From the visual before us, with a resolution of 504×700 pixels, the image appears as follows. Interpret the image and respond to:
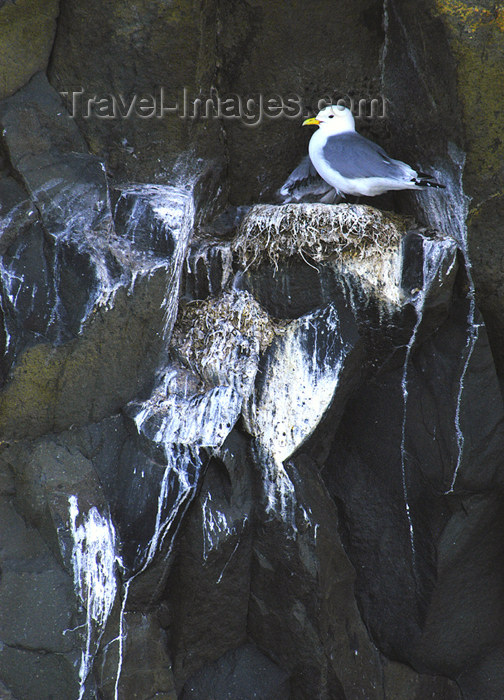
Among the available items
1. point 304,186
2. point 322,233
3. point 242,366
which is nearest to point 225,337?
point 242,366

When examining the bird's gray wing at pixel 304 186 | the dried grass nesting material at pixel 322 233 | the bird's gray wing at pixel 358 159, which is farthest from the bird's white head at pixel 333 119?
the dried grass nesting material at pixel 322 233

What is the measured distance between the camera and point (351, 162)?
12.6ft

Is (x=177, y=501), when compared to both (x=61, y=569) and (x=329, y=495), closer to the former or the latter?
(x=61, y=569)

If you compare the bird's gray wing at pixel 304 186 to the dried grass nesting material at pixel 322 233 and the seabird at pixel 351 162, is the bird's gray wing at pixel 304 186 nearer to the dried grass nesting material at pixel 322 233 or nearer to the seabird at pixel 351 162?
the seabird at pixel 351 162

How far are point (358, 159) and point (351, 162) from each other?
0.13 feet

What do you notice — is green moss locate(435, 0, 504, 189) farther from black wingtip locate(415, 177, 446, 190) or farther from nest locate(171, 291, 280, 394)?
nest locate(171, 291, 280, 394)

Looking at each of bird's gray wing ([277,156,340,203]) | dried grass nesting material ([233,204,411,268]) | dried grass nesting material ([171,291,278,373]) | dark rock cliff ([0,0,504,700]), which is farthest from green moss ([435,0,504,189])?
dried grass nesting material ([171,291,278,373])

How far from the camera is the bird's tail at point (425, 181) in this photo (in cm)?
364

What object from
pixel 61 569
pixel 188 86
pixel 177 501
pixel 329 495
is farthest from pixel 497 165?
pixel 61 569

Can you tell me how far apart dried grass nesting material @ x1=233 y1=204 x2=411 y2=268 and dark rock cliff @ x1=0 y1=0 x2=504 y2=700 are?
0.6 inches

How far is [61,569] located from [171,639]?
2.85 ft

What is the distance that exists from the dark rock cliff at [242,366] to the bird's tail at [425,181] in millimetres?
181

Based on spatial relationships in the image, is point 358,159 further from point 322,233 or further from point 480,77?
point 480,77

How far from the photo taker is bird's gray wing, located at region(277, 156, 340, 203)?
4262 millimetres
